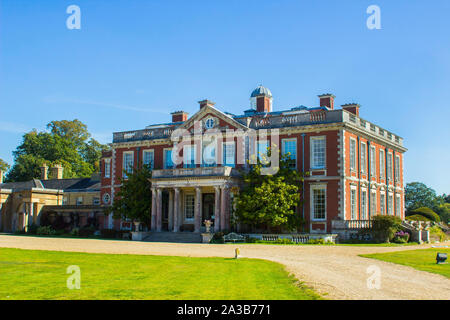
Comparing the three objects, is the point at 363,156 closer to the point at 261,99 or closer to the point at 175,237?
the point at 261,99

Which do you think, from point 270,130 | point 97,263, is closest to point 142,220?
point 270,130

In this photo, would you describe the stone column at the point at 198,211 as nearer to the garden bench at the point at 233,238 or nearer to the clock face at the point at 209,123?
the garden bench at the point at 233,238

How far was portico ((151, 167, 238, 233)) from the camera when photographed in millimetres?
36625

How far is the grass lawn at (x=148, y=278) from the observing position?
12.5 meters

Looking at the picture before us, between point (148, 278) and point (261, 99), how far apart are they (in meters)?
30.3

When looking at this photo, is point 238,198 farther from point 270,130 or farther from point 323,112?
point 323,112

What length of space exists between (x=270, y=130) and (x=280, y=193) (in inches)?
217

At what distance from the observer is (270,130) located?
125 feet

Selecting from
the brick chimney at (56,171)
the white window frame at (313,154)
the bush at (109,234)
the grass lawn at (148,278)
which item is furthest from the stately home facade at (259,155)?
the brick chimney at (56,171)

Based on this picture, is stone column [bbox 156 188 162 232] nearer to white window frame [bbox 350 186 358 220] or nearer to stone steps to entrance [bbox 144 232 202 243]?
stone steps to entrance [bbox 144 232 202 243]

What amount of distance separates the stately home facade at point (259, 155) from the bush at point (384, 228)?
4.77 feet

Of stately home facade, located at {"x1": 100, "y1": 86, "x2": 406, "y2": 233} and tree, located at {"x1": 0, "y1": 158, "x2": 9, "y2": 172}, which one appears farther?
tree, located at {"x1": 0, "y1": 158, "x2": 9, "y2": 172}

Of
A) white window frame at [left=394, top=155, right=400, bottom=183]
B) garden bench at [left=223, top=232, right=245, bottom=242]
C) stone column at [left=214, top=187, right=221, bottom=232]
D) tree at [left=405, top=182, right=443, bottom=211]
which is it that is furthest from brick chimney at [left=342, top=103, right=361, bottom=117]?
tree at [left=405, top=182, right=443, bottom=211]

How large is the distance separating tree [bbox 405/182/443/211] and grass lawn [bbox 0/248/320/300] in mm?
59544
